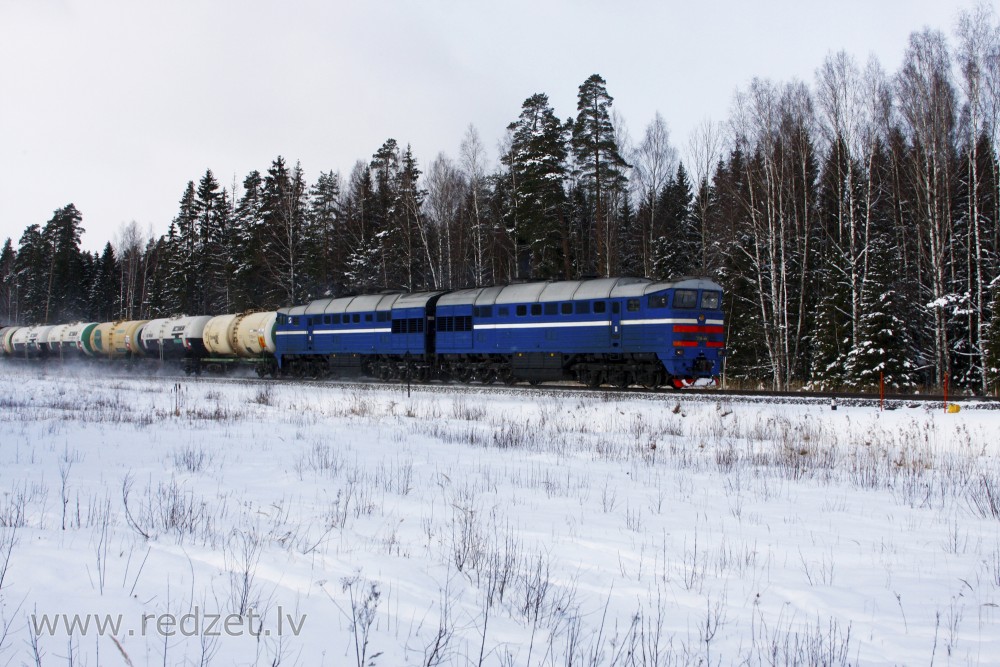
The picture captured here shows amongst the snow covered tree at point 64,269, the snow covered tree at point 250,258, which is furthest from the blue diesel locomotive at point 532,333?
the snow covered tree at point 64,269

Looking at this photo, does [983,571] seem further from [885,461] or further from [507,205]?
[507,205]

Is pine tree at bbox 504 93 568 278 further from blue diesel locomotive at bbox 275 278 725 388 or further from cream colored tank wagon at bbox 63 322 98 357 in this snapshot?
cream colored tank wagon at bbox 63 322 98 357

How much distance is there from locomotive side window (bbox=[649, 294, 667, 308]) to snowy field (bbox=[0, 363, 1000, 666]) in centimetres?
872

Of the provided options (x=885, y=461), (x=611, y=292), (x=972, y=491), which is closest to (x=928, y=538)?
(x=972, y=491)

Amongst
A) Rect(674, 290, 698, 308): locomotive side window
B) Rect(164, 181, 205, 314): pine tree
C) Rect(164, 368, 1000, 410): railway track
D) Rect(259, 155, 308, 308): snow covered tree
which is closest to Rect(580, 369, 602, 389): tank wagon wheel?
Rect(164, 368, 1000, 410): railway track

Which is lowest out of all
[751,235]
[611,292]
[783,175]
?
[611,292]

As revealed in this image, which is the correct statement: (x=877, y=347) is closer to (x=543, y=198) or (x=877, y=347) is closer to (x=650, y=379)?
(x=650, y=379)

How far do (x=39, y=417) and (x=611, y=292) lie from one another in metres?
16.3

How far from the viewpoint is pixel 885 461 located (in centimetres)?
1169


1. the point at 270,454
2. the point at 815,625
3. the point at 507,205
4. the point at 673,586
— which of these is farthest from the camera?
the point at 507,205

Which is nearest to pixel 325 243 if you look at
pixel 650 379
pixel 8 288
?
pixel 650 379

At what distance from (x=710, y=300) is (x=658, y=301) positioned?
6.74ft

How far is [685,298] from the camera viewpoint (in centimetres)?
2181

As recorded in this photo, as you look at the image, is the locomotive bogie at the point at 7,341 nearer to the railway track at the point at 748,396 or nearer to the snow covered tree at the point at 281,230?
the snow covered tree at the point at 281,230
